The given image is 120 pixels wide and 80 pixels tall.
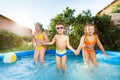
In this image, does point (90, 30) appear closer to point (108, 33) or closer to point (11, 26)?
point (108, 33)

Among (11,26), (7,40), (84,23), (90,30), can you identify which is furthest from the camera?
(11,26)

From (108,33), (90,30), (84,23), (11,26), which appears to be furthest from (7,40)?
(11,26)

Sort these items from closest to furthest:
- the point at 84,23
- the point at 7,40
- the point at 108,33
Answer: the point at 108,33
the point at 84,23
the point at 7,40

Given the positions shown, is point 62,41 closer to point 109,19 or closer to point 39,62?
point 39,62

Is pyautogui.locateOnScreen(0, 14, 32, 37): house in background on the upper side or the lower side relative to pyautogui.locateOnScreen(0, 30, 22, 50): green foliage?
upper

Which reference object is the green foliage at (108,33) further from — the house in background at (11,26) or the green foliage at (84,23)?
the house in background at (11,26)

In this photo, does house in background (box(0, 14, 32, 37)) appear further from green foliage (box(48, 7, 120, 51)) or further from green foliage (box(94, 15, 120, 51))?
green foliage (box(94, 15, 120, 51))

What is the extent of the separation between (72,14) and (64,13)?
52 centimetres

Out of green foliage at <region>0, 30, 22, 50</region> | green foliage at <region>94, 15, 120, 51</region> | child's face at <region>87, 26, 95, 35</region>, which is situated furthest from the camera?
green foliage at <region>0, 30, 22, 50</region>

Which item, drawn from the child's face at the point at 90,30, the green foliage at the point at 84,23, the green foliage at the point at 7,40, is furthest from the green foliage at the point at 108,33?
the child's face at the point at 90,30

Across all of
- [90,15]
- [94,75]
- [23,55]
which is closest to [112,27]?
[90,15]

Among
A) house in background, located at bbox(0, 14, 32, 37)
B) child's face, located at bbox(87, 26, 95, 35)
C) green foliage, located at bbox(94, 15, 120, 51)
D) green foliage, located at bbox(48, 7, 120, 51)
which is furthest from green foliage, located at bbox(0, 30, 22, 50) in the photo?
child's face, located at bbox(87, 26, 95, 35)

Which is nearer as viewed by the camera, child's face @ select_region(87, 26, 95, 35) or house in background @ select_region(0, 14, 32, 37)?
child's face @ select_region(87, 26, 95, 35)

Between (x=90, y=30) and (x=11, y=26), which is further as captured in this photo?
(x=11, y=26)
